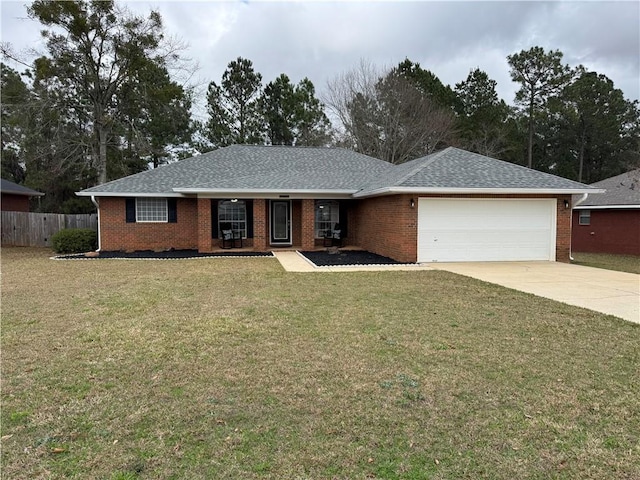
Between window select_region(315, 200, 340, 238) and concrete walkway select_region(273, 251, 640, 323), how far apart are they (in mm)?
3474

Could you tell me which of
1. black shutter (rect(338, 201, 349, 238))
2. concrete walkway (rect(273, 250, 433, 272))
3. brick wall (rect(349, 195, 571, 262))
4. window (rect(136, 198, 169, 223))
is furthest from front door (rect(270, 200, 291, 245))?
concrete walkway (rect(273, 250, 433, 272))

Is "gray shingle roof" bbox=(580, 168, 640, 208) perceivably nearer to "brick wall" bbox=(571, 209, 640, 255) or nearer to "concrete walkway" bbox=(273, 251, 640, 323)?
"brick wall" bbox=(571, 209, 640, 255)

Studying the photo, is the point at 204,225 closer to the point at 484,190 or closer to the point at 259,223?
the point at 259,223

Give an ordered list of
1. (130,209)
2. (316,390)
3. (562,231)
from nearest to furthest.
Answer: (316,390), (562,231), (130,209)

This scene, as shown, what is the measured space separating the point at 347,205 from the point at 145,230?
26.4ft

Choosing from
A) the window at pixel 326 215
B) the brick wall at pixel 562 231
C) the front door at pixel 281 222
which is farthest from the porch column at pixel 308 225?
the brick wall at pixel 562 231

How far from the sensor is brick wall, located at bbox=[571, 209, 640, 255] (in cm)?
1758

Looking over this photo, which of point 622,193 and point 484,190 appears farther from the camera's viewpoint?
point 622,193

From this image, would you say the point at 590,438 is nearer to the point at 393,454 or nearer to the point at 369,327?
the point at 393,454

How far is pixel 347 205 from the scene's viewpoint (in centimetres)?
1780

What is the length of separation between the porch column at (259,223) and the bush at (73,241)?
6442mm

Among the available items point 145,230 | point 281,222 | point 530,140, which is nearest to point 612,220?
point 530,140

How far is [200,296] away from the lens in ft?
26.0

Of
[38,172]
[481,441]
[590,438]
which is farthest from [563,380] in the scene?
[38,172]
